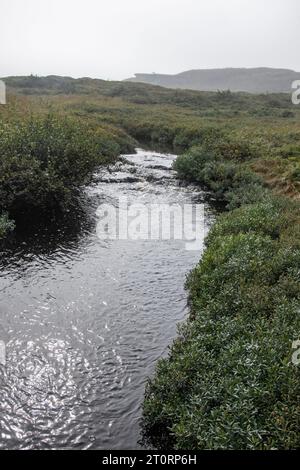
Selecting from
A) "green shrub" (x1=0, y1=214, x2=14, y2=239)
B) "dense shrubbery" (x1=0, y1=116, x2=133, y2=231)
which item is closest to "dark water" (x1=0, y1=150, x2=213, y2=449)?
"green shrub" (x1=0, y1=214, x2=14, y2=239)

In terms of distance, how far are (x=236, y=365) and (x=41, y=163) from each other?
15989 millimetres

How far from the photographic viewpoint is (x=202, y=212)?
24.9 meters

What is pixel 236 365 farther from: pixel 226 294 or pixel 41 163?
pixel 41 163

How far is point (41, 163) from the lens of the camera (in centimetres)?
2180

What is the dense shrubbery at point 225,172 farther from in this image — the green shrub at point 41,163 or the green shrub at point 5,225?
the green shrub at point 5,225

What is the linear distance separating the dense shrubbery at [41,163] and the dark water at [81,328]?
1.62 meters

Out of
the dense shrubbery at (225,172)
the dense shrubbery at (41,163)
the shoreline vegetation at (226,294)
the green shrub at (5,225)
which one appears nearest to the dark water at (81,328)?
the green shrub at (5,225)

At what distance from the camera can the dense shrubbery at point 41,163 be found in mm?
20375

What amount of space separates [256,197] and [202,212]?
3.23 metres

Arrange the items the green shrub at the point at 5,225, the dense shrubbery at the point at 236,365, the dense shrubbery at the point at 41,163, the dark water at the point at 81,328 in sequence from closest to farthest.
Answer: the dense shrubbery at the point at 236,365 < the dark water at the point at 81,328 < the green shrub at the point at 5,225 < the dense shrubbery at the point at 41,163

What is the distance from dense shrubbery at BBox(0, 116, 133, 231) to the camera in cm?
2038

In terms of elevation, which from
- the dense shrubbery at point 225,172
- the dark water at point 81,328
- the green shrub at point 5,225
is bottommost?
the dark water at point 81,328
